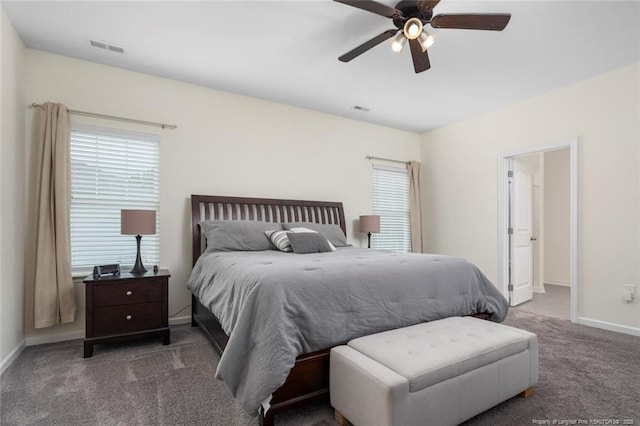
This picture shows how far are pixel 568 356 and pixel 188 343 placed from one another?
129 inches

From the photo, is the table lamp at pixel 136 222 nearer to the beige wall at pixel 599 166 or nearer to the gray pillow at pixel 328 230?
the gray pillow at pixel 328 230

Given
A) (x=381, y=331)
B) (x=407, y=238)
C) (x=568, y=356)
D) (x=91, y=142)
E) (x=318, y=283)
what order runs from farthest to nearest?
(x=407, y=238) < (x=91, y=142) < (x=568, y=356) < (x=381, y=331) < (x=318, y=283)

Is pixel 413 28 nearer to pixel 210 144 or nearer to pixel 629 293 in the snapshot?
pixel 210 144

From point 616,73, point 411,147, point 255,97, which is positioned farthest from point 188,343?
point 616,73

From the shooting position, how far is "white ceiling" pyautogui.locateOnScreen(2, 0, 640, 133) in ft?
7.88

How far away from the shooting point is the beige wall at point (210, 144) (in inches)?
123

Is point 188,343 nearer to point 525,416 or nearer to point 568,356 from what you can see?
point 525,416

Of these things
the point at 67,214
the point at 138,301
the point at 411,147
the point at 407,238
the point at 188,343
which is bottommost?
the point at 188,343

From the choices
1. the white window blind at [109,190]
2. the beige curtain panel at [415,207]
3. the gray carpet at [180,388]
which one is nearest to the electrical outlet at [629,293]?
the gray carpet at [180,388]

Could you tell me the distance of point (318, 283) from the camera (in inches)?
74.6

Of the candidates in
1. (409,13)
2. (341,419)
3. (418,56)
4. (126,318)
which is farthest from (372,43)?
(126,318)

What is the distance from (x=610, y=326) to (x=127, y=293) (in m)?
4.76

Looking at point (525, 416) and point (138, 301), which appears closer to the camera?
point (525, 416)

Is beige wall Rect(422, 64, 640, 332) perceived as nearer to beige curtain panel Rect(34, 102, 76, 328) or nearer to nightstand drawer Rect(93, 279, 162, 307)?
nightstand drawer Rect(93, 279, 162, 307)
